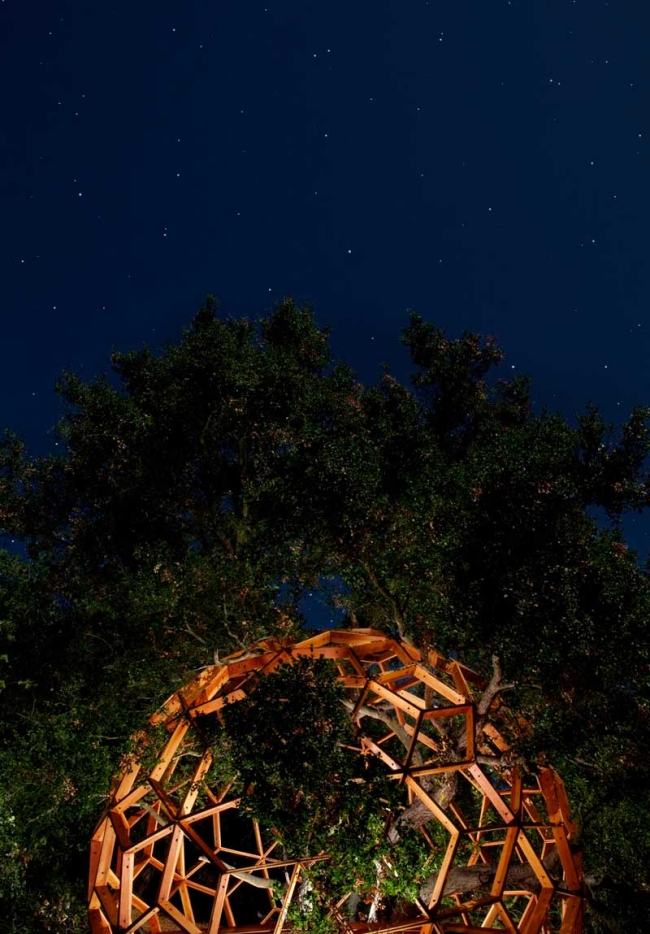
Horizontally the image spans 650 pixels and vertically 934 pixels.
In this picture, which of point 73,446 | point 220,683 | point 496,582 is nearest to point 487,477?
point 496,582

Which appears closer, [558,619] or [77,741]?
[558,619]

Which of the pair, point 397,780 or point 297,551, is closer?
point 397,780

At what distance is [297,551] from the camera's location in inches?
526

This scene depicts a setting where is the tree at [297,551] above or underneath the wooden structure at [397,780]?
above

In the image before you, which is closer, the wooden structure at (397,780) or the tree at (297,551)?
the wooden structure at (397,780)

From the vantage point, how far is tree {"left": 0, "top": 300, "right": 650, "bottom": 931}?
29.5ft

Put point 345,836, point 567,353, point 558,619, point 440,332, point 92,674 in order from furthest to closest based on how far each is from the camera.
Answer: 1. point 567,353
2. point 440,332
3. point 92,674
4. point 558,619
5. point 345,836

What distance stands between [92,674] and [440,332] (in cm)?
1446

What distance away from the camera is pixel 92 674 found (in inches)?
503

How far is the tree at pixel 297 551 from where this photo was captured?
900cm

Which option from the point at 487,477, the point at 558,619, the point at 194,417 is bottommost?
the point at 558,619

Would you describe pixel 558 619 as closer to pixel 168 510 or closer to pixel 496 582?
pixel 496 582

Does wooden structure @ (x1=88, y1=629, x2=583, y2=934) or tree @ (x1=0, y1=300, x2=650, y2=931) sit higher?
tree @ (x1=0, y1=300, x2=650, y2=931)

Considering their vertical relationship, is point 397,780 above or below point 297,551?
below
